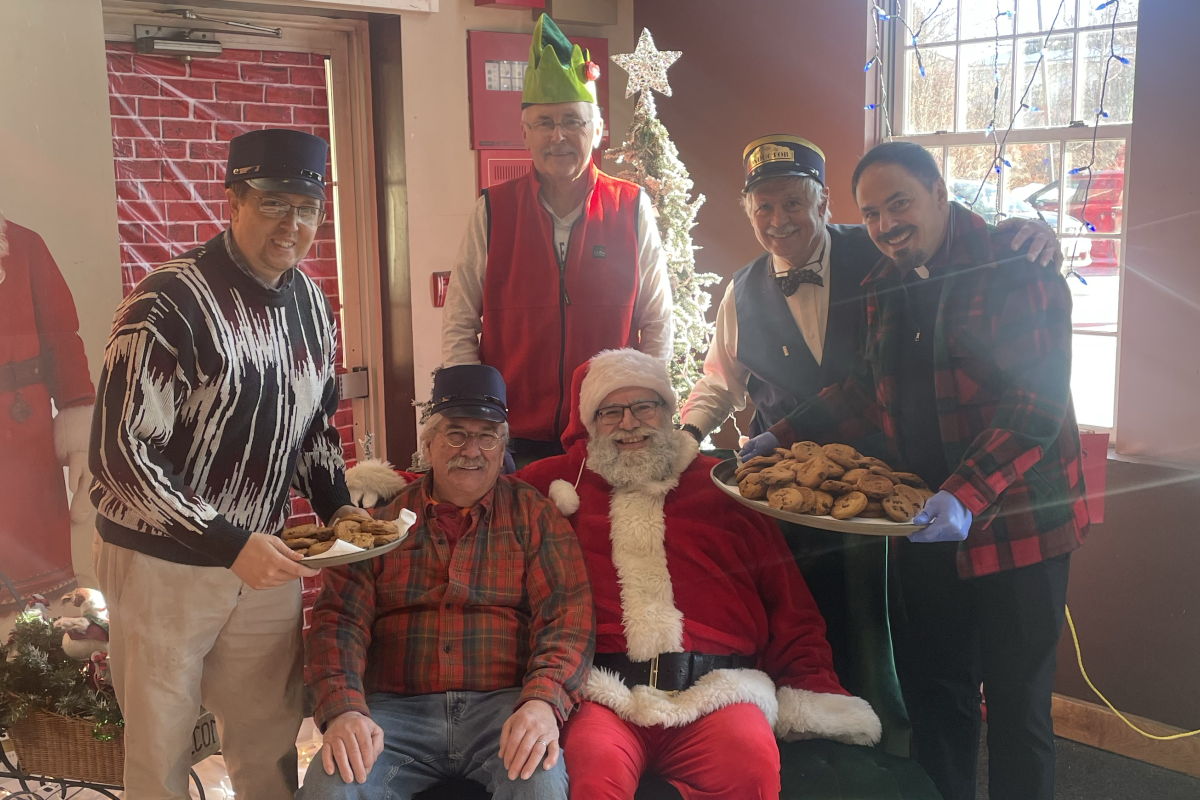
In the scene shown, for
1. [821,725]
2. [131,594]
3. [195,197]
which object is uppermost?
[195,197]

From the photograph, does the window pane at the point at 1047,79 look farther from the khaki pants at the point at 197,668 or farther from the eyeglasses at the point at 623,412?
the khaki pants at the point at 197,668

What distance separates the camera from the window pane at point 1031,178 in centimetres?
355

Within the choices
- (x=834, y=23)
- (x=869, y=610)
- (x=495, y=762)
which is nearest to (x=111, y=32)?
(x=834, y=23)

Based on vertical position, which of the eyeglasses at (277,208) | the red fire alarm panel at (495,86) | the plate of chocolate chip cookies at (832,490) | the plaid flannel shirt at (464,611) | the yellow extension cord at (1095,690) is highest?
the red fire alarm panel at (495,86)

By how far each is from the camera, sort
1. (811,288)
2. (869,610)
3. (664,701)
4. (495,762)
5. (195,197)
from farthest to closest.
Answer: (195,197), (811,288), (869,610), (664,701), (495,762)

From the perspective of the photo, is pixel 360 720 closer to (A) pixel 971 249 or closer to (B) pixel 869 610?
(B) pixel 869 610

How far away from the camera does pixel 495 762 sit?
2.03m

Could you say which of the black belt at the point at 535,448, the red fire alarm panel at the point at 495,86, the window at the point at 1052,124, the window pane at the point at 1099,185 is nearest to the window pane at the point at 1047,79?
the window at the point at 1052,124

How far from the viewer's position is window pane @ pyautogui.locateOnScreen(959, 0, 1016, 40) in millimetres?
3580

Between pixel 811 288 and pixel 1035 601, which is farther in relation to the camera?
pixel 811 288

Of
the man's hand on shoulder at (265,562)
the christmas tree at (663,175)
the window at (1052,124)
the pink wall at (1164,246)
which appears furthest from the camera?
the christmas tree at (663,175)

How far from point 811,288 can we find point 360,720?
4.86 ft

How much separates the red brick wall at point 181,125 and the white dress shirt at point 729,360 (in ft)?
7.22

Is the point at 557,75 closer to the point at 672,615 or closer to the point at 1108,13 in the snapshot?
the point at 672,615
